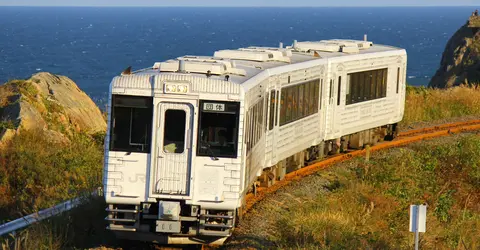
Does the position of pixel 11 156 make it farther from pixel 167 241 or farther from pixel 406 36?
pixel 406 36

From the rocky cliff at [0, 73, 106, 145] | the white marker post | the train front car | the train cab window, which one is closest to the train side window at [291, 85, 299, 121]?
the rocky cliff at [0, 73, 106, 145]

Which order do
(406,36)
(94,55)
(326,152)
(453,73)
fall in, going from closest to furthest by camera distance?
(326,152) → (453,73) → (94,55) → (406,36)

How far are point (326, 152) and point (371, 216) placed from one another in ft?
23.6

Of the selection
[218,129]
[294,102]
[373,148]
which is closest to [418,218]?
[218,129]

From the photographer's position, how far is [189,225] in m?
14.5

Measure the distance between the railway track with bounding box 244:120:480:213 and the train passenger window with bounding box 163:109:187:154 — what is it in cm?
323

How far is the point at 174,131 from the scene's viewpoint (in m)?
14.4

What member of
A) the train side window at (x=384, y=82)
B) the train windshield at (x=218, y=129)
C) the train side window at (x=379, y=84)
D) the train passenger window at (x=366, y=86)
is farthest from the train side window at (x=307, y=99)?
the train windshield at (x=218, y=129)

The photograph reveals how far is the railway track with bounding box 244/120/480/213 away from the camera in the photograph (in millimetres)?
19122

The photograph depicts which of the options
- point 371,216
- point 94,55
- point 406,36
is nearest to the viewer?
point 371,216

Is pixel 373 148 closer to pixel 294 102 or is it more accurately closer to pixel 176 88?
pixel 294 102

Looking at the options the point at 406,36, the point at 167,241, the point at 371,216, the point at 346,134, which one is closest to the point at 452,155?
the point at 346,134

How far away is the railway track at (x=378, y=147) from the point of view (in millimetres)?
19122

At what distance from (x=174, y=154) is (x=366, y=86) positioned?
11.2 m
